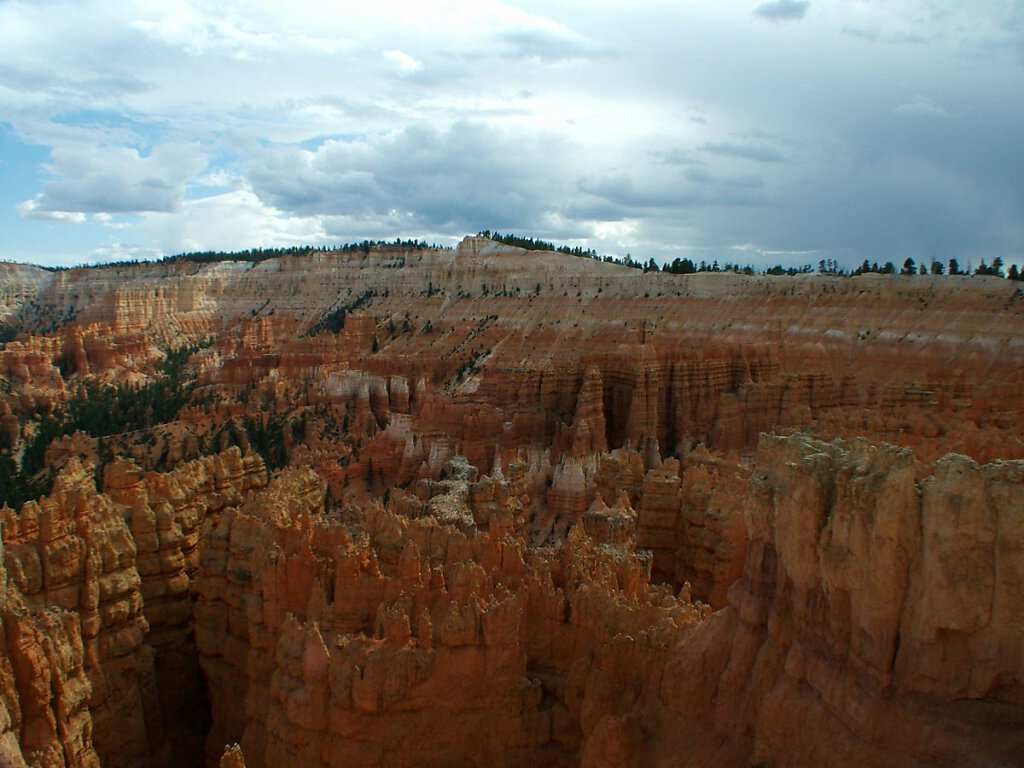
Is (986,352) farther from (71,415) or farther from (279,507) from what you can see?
(71,415)

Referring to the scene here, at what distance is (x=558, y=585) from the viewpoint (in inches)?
462

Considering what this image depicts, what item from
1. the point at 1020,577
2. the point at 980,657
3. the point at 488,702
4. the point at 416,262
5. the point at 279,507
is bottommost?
the point at 488,702

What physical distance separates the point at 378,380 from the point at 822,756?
42.7m

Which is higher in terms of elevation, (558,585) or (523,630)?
(558,585)

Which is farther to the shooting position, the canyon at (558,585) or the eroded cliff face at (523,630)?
the canyon at (558,585)

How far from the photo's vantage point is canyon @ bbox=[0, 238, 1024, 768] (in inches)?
247

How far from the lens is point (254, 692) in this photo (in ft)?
40.1

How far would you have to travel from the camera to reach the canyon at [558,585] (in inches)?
247

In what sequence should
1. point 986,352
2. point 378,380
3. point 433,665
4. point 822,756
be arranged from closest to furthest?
point 822,756 → point 433,665 → point 986,352 → point 378,380

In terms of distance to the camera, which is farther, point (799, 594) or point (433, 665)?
point (433, 665)

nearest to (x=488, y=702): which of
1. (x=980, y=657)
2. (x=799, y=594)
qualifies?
(x=799, y=594)

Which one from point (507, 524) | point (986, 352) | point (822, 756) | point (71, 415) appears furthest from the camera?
point (71, 415)

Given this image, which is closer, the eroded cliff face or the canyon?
the eroded cliff face

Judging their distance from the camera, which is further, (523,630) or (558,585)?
(558,585)
